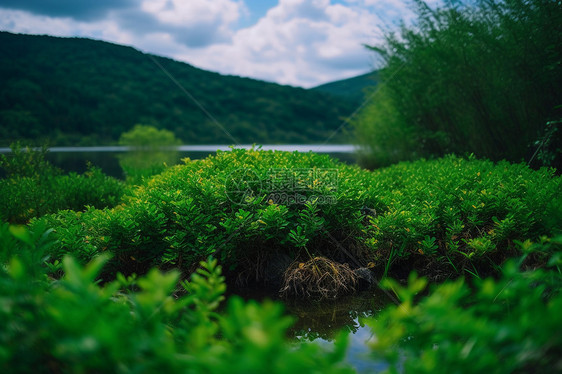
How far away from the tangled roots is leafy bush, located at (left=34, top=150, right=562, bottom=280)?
0.58ft

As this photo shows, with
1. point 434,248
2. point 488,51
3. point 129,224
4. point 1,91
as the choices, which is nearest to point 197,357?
point 129,224

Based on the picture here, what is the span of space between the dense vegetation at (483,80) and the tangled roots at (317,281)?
4084 millimetres

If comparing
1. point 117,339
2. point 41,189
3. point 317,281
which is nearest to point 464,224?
point 317,281

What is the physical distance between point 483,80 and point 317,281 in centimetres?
605

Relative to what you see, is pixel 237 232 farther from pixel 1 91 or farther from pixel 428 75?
pixel 1 91

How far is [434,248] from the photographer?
3617 mm

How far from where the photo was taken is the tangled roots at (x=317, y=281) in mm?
3574

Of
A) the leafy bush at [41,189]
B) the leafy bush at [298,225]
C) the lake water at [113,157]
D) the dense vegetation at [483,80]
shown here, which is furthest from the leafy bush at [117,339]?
the dense vegetation at [483,80]

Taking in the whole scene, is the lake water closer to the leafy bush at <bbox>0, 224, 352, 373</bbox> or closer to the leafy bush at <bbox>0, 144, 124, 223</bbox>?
the leafy bush at <bbox>0, 144, 124, 223</bbox>

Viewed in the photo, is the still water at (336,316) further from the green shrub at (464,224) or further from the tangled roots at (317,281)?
the green shrub at (464,224)

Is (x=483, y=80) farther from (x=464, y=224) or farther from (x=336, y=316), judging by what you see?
(x=336, y=316)

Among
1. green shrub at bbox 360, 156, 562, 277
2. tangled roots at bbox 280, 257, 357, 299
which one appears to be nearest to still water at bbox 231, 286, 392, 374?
tangled roots at bbox 280, 257, 357, 299

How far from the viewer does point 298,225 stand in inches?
150

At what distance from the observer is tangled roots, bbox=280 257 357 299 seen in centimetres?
357
